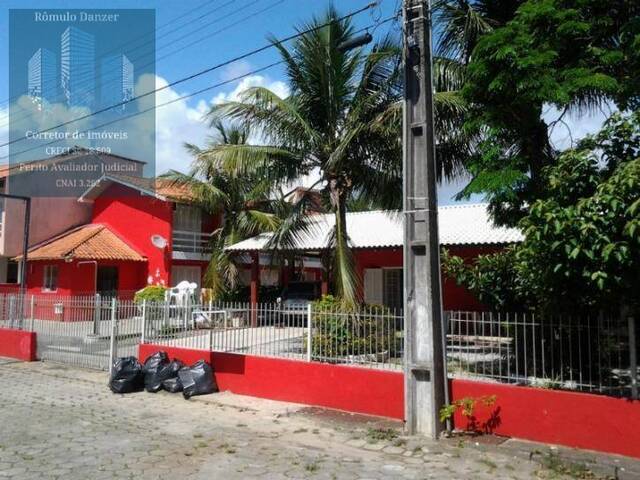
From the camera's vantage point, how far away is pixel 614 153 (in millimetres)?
6422

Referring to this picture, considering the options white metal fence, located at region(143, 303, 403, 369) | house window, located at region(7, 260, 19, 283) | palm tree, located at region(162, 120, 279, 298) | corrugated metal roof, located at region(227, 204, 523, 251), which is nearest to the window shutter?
corrugated metal roof, located at region(227, 204, 523, 251)

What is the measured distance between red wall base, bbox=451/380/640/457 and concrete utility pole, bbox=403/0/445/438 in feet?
1.53

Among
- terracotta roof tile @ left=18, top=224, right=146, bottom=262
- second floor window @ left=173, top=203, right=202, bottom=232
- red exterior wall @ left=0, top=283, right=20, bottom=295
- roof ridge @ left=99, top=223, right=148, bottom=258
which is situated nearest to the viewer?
terracotta roof tile @ left=18, top=224, right=146, bottom=262

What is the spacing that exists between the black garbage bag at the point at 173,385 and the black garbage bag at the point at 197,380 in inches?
4.2

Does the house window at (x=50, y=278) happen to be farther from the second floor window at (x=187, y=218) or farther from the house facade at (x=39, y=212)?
Answer: the second floor window at (x=187, y=218)

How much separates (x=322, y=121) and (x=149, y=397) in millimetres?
6348

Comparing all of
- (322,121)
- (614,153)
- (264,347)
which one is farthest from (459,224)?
(614,153)

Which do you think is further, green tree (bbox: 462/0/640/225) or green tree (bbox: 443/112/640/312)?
green tree (bbox: 462/0/640/225)

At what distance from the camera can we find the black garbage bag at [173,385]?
9.39 metres

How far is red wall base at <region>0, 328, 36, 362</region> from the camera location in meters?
12.9

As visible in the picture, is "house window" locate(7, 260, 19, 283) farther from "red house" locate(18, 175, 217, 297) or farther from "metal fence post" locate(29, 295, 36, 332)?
"metal fence post" locate(29, 295, 36, 332)

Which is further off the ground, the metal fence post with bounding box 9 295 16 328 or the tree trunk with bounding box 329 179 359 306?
the tree trunk with bounding box 329 179 359 306

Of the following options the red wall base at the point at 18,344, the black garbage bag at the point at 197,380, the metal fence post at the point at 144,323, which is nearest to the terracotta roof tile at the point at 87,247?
the red wall base at the point at 18,344

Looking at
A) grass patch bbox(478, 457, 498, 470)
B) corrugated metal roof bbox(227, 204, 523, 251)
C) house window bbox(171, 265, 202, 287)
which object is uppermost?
corrugated metal roof bbox(227, 204, 523, 251)
